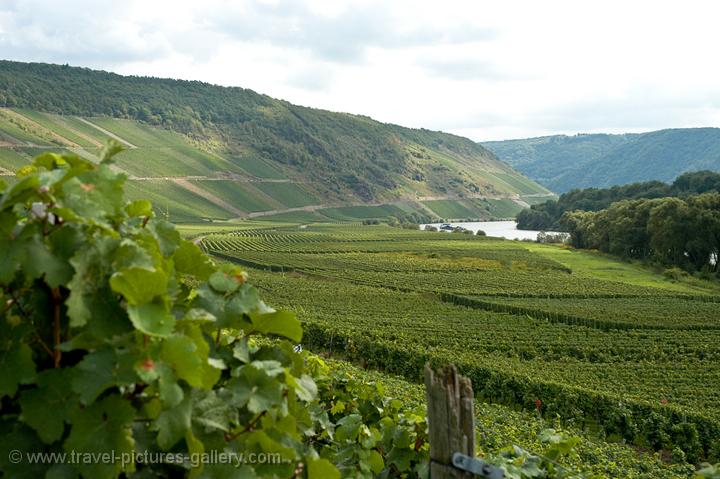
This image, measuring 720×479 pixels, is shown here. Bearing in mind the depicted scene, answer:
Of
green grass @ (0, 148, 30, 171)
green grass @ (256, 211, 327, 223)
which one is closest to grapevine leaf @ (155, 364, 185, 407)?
green grass @ (0, 148, 30, 171)

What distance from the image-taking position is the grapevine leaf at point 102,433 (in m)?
1.67

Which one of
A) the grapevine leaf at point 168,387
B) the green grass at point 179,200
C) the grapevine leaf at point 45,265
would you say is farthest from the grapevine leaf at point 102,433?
the green grass at point 179,200

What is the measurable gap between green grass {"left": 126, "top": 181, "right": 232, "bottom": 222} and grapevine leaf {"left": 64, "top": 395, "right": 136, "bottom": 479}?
14784 cm

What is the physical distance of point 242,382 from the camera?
203 centimetres

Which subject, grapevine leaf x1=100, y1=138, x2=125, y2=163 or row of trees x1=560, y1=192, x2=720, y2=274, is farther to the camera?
row of trees x1=560, y1=192, x2=720, y2=274

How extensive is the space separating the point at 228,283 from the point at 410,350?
35.6m

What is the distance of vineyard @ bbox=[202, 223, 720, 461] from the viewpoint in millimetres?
29266

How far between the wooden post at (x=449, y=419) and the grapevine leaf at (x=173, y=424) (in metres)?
1.05

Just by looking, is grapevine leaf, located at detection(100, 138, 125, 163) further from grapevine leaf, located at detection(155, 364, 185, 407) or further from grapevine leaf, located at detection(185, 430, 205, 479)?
grapevine leaf, located at detection(185, 430, 205, 479)

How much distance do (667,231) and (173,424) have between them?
282ft

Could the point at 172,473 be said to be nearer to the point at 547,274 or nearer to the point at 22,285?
the point at 22,285

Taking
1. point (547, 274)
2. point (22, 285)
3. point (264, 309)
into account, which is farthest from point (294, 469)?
point (547, 274)

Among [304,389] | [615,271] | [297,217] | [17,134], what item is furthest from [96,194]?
[297,217]

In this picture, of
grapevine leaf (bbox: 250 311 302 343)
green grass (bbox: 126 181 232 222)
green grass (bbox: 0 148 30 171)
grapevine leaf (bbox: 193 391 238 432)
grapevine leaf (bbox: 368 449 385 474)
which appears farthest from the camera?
green grass (bbox: 126 181 232 222)
